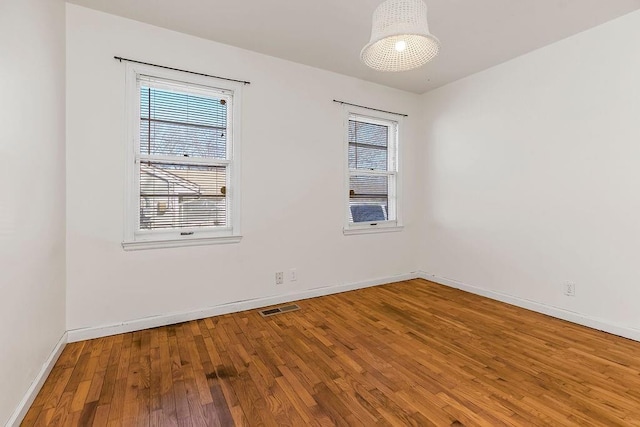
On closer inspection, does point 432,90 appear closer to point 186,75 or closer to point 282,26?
point 282,26

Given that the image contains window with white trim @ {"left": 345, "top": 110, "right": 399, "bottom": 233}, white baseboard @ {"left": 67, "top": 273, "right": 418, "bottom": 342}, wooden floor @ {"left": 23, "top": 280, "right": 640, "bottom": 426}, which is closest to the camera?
wooden floor @ {"left": 23, "top": 280, "right": 640, "bottom": 426}

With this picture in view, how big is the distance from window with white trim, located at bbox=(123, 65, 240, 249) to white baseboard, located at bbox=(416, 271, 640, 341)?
114 inches

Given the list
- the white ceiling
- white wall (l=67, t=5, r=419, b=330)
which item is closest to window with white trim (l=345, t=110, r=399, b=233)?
white wall (l=67, t=5, r=419, b=330)

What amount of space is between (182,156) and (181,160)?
0.14 ft

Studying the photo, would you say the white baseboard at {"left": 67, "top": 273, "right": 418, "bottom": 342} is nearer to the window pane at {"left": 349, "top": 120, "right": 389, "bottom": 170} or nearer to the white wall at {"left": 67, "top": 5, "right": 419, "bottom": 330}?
the white wall at {"left": 67, "top": 5, "right": 419, "bottom": 330}

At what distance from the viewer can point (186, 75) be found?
9.28 feet

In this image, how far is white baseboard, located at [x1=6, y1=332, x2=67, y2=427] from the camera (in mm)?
1493

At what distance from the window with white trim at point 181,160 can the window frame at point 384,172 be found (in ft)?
4.60

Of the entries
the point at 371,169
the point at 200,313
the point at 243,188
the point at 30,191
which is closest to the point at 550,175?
the point at 371,169

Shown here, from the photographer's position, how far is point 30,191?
1745mm

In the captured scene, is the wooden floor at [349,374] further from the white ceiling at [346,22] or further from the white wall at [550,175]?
the white ceiling at [346,22]

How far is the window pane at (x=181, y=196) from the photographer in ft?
9.01

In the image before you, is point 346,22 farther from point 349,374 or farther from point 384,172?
point 349,374

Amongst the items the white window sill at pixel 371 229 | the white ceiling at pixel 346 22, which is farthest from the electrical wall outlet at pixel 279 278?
the white ceiling at pixel 346 22
